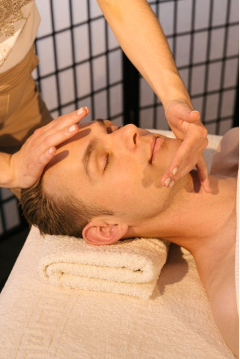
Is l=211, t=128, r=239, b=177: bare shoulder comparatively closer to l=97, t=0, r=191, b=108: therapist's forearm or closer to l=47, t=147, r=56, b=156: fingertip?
l=97, t=0, r=191, b=108: therapist's forearm

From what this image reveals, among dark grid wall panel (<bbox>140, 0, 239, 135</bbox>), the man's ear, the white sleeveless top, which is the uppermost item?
the white sleeveless top

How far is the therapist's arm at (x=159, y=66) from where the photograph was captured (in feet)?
4.95

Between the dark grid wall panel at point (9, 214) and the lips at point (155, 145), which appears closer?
the lips at point (155, 145)

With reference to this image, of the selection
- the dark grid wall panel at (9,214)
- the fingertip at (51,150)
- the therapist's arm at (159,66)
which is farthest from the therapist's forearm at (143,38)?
the dark grid wall panel at (9,214)

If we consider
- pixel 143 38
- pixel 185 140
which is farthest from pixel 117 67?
pixel 185 140

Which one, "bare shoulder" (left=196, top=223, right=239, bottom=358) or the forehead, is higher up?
the forehead

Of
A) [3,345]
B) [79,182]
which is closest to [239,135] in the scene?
[79,182]

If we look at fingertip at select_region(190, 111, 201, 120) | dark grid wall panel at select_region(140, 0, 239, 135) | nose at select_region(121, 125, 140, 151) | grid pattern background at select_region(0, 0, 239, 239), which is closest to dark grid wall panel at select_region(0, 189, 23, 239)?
grid pattern background at select_region(0, 0, 239, 239)

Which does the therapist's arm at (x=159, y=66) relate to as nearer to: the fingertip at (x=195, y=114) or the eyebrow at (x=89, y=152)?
the fingertip at (x=195, y=114)

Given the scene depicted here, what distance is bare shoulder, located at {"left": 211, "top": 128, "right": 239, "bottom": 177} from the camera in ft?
6.66

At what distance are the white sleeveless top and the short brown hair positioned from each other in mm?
406

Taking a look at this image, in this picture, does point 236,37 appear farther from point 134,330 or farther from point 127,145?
point 134,330

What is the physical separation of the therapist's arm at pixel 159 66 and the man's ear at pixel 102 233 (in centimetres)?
27

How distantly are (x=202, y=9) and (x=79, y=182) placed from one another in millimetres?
2841
